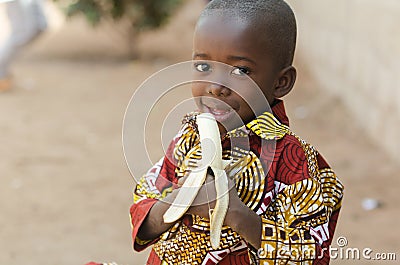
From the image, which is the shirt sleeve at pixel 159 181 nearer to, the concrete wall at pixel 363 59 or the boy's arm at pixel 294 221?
the boy's arm at pixel 294 221

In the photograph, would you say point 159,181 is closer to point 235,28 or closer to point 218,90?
point 218,90

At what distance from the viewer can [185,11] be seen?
14039mm

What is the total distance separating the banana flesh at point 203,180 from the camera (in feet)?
5.56

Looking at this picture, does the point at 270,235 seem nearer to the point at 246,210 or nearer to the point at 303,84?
the point at 246,210

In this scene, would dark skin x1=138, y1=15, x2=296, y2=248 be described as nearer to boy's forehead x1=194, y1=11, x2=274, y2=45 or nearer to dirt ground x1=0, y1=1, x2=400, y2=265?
boy's forehead x1=194, y1=11, x2=274, y2=45

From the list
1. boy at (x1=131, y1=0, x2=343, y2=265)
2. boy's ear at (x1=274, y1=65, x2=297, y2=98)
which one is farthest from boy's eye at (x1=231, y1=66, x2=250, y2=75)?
boy's ear at (x1=274, y1=65, x2=297, y2=98)

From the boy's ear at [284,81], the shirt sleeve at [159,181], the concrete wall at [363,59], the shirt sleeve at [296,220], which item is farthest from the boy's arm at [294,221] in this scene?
the concrete wall at [363,59]

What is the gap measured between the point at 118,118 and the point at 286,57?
5.05 m

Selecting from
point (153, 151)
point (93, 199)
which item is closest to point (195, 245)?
point (93, 199)

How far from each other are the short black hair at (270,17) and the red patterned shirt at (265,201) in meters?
0.18

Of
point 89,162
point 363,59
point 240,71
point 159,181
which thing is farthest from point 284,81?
point 363,59

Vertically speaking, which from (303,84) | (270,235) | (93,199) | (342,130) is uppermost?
(303,84)

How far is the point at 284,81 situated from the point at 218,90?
231 millimetres

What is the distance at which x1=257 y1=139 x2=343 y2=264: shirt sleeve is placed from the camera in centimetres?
180
